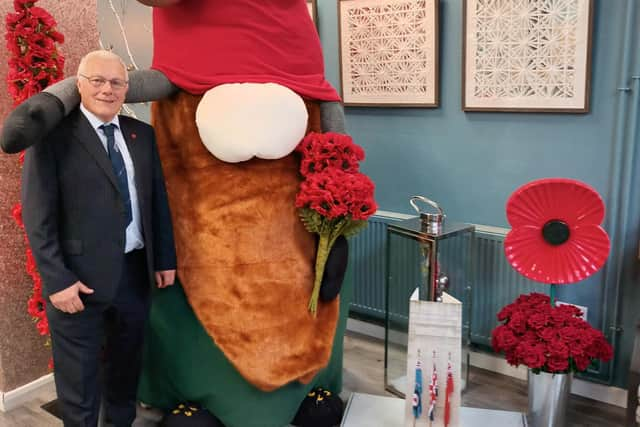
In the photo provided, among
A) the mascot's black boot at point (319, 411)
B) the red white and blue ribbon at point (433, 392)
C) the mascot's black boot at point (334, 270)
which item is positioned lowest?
the mascot's black boot at point (319, 411)

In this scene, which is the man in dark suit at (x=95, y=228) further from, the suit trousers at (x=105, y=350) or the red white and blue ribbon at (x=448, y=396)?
the red white and blue ribbon at (x=448, y=396)

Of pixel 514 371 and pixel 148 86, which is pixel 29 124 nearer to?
pixel 148 86

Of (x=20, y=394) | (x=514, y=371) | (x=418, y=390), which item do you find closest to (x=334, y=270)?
(x=418, y=390)

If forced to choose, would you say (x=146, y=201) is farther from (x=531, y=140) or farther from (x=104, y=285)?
(x=531, y=140)

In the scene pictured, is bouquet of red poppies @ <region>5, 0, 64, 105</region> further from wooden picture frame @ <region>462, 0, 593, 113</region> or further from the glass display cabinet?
wooden picture frame @ <region>462, 0, 593, 113</region>

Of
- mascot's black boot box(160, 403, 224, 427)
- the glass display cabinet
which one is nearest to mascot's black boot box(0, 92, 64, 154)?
mascot's black boot box(160, 403, 224, 427)

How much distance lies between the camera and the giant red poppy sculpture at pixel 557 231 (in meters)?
2.00

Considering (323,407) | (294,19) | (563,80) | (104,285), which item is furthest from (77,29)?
(563,80)

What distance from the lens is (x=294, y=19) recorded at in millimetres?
1983

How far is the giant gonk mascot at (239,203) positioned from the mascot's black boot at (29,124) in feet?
1.06

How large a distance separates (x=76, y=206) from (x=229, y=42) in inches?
27.0

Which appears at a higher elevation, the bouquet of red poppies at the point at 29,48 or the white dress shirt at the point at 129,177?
the bouquet of red poppies at the point at 29,48

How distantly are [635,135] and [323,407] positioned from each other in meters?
1.48

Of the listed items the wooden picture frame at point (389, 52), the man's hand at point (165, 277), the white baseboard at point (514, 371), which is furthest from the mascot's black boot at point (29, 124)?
the white baseboard at point (514, 371)
